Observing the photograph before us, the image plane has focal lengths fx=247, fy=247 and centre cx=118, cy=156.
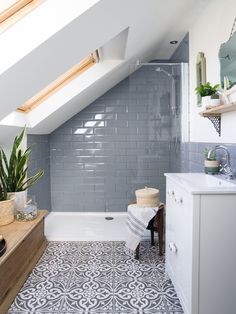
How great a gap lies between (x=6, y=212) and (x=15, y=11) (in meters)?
1.61

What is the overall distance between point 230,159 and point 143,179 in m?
1.52

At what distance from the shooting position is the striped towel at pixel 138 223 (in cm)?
229

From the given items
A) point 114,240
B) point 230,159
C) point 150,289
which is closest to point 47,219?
point 114,240

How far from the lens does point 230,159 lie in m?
1.88

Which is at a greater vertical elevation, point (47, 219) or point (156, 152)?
point (156, 152)

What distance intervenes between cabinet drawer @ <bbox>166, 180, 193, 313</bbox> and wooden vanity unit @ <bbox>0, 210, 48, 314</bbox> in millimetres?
1171

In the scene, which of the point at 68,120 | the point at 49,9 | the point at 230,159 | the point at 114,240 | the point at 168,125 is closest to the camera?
the point at 49,9

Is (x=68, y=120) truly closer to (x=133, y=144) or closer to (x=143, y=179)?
(x=133, y=144)

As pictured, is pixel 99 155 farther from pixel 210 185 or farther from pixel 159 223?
pixel 210 185

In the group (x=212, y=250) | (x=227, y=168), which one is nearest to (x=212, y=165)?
(x=227, y=168)

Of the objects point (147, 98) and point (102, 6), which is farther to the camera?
point (147, 98)

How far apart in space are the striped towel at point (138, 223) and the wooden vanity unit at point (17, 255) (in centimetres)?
90

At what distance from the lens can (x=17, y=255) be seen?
1.94 m

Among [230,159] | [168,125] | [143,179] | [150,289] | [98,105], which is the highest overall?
[98,105]
